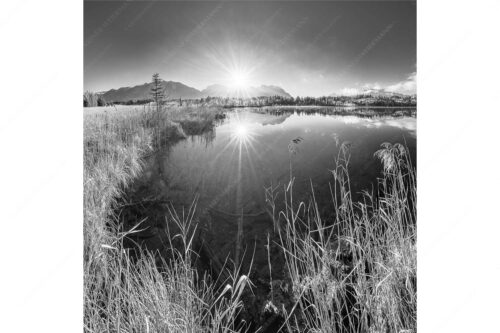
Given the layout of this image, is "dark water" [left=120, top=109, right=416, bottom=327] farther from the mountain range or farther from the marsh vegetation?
the mountain range

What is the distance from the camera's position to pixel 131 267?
1.92 m

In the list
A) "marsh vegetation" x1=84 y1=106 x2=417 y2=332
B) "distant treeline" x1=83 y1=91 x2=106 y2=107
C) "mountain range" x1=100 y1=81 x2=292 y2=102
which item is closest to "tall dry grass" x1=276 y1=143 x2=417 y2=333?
"marsh vegetation" x1=84 y1=106 x2=417 y2=332

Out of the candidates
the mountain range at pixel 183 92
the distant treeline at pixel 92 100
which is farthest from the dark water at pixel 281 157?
the distant treeline at pixel 92 100

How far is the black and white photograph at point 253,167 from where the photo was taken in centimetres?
171

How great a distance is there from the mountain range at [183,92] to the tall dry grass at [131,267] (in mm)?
110

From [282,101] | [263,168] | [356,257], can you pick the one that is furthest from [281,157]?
[356,257]

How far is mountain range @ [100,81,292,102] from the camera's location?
6.74 feet

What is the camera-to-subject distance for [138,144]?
94.2 inches

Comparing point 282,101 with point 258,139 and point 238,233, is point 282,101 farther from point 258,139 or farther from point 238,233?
point 238,233

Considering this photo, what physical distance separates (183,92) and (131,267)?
1.13 meters

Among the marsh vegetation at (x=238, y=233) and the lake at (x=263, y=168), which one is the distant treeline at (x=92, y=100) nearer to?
the marsh vegetation at (x=238, y=233)

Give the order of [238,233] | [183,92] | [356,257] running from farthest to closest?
1. [183,92]
2. [238,233]
3. [356,257]

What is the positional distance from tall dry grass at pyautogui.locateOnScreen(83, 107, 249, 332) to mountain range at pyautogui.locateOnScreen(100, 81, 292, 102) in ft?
0.36
